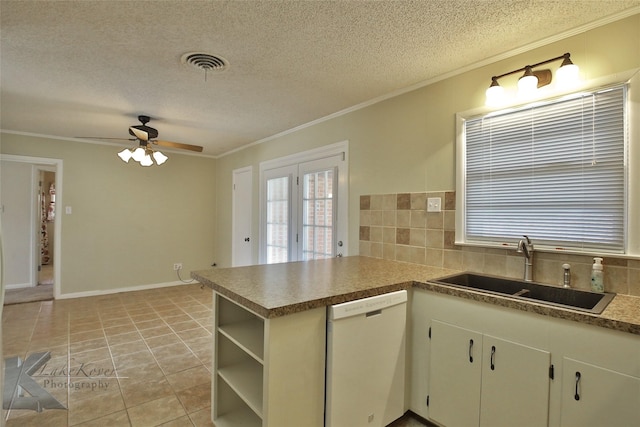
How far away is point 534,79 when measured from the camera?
5.54ft

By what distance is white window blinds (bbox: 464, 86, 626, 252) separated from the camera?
1.59m

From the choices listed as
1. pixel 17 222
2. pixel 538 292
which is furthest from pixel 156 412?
pixel 17 222

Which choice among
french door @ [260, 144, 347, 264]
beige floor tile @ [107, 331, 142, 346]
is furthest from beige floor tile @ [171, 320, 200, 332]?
french door @ [260, 144, 347, 264]

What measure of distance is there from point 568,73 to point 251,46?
1752 millimetres

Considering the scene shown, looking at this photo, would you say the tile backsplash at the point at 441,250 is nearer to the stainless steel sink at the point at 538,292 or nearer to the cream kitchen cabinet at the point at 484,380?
the stainless steel sink at the point at 538,292

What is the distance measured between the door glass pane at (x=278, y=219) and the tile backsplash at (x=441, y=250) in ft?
4.19

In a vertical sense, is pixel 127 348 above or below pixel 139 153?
below

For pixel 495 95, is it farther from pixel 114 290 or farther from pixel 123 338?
pixel 114 290

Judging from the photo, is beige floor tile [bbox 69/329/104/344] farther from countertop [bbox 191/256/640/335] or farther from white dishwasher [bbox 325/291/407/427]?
white dishwasher [bbox 325/291/407/427]

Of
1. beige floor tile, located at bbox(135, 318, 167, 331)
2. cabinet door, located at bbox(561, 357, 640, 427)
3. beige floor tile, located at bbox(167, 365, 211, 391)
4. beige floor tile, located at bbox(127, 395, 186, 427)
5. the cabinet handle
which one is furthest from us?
beige floor tile, located at bbox(135, 318, 167, 331)

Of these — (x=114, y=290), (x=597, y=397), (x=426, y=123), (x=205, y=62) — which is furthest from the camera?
(x=114, y=290)

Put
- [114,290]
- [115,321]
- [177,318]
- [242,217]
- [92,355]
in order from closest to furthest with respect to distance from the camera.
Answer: [92,355]
[115,321]
[177,318]
[114,290]
[242,217]

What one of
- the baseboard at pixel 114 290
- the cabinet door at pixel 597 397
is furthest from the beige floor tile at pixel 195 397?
the baseboard at pixel 114 290

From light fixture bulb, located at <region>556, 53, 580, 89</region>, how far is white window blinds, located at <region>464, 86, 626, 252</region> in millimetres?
92
